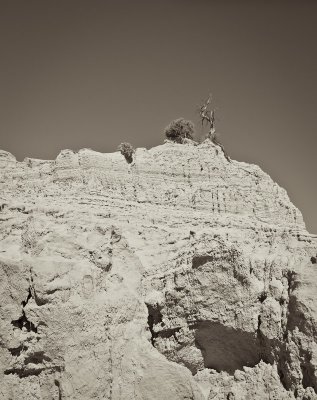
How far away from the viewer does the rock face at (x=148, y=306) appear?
15219 mm

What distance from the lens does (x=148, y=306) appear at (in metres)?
17.9

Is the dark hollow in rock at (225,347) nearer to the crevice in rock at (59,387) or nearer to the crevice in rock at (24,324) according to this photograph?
the crevice in rock at (59,387)

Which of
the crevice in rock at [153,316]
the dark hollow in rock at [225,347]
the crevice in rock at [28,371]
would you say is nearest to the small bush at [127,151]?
the crevice in rock at [153,316]

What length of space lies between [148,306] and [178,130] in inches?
633

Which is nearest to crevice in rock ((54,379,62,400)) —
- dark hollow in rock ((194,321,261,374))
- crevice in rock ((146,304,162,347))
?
crevice in rock ((146,304,162,347))

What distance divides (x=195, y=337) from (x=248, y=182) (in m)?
11.1

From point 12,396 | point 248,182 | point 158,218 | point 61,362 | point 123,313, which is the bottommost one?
point 12,396

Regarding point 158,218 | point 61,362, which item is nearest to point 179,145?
point 158,218

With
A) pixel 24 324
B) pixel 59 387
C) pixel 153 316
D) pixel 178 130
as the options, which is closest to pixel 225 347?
pixel 153 316

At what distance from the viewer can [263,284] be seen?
58.3 ft

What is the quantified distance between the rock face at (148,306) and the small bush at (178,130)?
988 centimetres

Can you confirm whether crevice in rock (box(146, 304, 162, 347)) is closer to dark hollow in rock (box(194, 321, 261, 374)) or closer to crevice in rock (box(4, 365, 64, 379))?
dark hollow in rock (box(194, 321, 261, 374))

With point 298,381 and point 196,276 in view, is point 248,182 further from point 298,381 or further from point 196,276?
point 298,381

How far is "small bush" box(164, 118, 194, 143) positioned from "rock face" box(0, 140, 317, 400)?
988 cm
